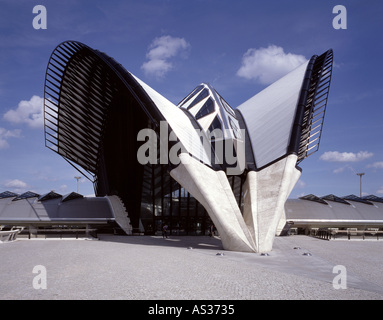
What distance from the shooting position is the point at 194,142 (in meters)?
24.8

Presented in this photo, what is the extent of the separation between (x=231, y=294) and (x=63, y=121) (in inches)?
1302

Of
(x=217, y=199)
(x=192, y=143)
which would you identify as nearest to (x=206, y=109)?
(x=192, y=143)

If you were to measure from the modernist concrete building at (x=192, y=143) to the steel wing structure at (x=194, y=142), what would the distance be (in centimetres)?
9

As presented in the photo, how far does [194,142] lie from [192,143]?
0.79 m

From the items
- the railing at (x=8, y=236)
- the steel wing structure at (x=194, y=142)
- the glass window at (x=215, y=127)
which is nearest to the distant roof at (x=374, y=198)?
the steel wing structure at (x=194, y=142)

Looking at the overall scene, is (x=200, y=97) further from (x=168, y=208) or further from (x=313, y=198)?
(x=313, y=198)

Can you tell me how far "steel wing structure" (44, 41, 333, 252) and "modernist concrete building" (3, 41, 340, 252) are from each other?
3.4 inches

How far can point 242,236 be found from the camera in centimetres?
1892

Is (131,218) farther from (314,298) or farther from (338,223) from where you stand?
(314,298)

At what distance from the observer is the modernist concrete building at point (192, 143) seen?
2072 cm

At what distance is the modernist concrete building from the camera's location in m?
20.7

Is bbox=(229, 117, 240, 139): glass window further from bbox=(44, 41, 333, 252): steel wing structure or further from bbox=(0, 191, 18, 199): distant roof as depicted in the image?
bbox=(0, 191, 18, 199): distant roof

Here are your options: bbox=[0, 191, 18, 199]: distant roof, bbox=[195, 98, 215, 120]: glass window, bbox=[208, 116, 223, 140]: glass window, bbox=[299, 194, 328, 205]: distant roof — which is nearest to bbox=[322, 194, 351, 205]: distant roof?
bbox=[299, 194, 328, 205]: distant roof
